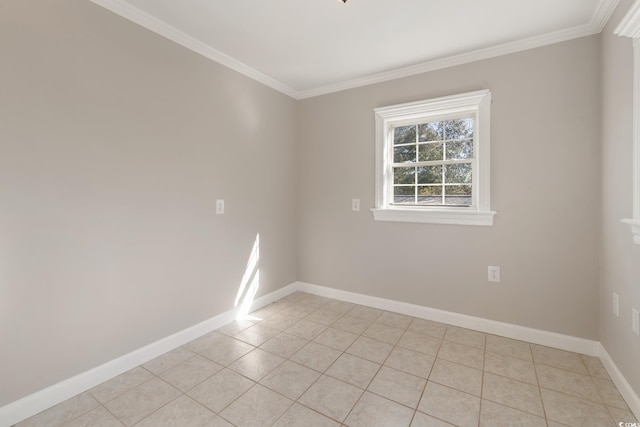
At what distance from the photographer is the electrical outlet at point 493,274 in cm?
251

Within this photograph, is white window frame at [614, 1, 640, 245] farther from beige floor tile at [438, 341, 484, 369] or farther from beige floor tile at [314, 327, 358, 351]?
beige floor tile at [314, 327, 358, 351]

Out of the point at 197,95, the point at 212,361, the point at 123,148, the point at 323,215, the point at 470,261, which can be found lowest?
the point at 212,361

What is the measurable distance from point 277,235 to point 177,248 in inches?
49.0

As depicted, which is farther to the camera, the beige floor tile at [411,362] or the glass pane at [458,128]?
the glass pane at [458,128]

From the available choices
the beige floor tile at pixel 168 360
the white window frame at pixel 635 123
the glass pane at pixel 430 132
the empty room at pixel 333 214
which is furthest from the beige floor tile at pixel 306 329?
the white window frame at pixel 635 123

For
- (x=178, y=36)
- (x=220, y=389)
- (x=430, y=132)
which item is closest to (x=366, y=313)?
→ (x=220, y=389)

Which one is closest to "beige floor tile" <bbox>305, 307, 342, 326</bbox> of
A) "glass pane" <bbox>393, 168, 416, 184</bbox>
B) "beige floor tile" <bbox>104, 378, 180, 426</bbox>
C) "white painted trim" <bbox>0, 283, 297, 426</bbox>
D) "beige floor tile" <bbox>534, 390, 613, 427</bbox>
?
"white painted trim" <bbox>0, 283, 297, 426</bbox>

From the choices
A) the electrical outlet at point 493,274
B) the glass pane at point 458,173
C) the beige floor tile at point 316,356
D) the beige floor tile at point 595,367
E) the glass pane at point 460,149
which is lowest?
the beige floor tile at point 316,356

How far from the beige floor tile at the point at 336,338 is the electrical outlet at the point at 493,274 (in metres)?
1.30

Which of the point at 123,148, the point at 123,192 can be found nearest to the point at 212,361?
the point at 123,192

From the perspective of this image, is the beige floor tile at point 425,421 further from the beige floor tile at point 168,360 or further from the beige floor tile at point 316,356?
the beige floor tile at point 168,360

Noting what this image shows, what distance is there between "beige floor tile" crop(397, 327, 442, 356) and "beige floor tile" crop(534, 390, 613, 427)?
72 centimetres

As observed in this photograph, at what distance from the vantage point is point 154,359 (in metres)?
2.16

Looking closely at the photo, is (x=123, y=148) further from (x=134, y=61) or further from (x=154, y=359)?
(x=154, y=359)
